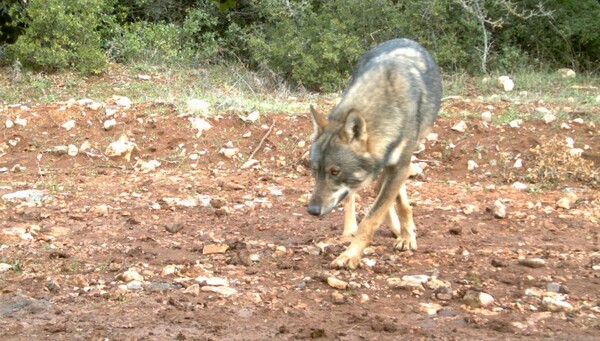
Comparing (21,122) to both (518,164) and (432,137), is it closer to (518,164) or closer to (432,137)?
(432,137)

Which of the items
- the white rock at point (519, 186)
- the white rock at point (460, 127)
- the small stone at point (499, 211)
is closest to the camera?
the small stone at point (499, 211)

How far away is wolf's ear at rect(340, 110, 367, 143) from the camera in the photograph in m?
5.64

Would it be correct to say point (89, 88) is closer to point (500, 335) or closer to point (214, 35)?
point (214, 35)

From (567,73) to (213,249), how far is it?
10.2 m

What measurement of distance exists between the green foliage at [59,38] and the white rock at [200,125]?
14.0 feet

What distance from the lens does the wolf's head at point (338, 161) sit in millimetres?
5707

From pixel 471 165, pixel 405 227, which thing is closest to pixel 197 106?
pixel 471 165

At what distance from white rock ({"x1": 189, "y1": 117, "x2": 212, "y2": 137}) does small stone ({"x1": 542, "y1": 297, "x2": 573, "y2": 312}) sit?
5382 millimetres

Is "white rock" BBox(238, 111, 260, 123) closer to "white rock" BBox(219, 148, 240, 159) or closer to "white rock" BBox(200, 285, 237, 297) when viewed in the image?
"white rock" BBox(219, 148, 240, 159)

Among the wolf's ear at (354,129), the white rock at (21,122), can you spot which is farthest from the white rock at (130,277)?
the white rock at (21,122)

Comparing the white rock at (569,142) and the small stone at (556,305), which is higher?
the small stone at (556,305)

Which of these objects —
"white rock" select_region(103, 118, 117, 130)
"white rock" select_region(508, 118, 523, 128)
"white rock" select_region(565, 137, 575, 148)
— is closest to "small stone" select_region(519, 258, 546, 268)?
"white rock" select_region(565, 137, 575, 148)

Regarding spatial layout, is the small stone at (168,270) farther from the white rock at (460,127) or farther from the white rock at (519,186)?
the white rock at (460,127)

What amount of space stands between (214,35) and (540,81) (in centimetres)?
625
